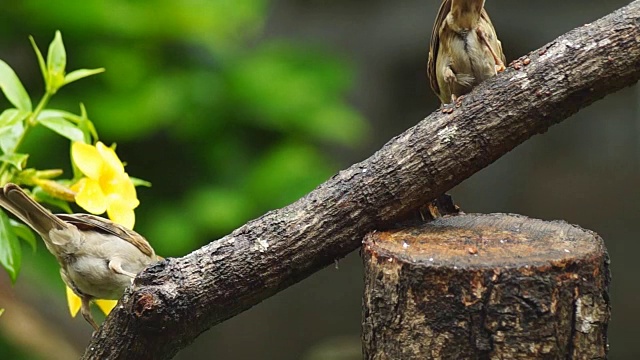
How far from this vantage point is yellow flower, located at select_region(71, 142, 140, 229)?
2.18 m

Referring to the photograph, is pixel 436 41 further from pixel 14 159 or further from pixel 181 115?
pixel 181 115

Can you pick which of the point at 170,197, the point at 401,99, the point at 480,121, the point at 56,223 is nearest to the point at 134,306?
the point at 56,223

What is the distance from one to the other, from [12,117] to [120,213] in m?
0.36

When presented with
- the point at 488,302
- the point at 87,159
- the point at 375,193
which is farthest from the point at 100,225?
the point at 488,302

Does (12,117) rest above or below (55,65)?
below

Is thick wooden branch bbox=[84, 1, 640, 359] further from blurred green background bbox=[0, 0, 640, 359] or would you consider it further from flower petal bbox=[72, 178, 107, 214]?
blurred green background bbox=[0, 0, 640, 359]

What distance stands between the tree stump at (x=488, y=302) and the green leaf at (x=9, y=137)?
93 cm

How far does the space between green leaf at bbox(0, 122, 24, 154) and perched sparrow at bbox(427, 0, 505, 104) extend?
1095 mm

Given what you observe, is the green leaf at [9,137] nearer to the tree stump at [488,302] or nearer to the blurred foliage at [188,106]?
→ the tree stump at [488,302]

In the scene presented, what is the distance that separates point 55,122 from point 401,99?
3.67m

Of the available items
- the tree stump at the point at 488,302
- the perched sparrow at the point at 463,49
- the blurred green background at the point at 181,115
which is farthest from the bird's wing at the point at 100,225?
the blurred green background at the point at 181,115

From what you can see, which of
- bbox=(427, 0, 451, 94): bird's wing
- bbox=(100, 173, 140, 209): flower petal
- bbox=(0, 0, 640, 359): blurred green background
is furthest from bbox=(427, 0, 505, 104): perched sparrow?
bbox=(0, 0, 640, 359): blurred green background

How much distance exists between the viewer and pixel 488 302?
1846mm

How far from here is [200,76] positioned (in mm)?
4137
